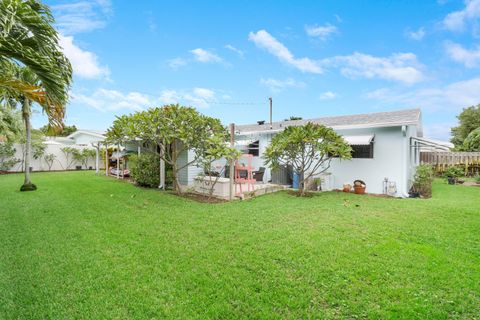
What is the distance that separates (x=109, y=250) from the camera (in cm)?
546

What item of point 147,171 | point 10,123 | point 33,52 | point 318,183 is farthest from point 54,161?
point 318,183

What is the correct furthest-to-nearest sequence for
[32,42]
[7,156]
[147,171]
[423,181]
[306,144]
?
[7,156] < [147,171] < [423,181] < [306,144] < [32,42]

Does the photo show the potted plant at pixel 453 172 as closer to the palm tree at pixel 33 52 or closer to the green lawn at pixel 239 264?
the green lawn at pixel 239 264

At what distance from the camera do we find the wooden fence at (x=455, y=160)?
67.6 ft

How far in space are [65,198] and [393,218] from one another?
13077 mm

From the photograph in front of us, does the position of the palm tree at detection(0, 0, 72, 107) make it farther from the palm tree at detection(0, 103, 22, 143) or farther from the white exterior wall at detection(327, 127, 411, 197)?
the palm tree at detection(0, 103, 22, 143)

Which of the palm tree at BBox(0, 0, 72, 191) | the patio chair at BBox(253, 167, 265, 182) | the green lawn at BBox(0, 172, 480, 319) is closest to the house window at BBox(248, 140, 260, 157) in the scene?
the patio chair at BBox(253, 167, 265, 182)

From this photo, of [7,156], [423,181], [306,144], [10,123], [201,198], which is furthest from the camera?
[7,156]

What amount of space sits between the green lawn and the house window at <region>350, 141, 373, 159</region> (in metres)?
5.03

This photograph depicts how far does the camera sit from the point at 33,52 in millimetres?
4727

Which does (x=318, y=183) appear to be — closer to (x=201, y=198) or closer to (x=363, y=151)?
(x=363, y=151)

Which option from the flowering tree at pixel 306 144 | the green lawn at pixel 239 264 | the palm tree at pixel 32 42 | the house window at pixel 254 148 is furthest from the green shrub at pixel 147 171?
the palm tree at pixel 32 42

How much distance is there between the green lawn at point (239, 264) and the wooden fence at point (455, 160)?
49.7ft

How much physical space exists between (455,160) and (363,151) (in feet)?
44.3
